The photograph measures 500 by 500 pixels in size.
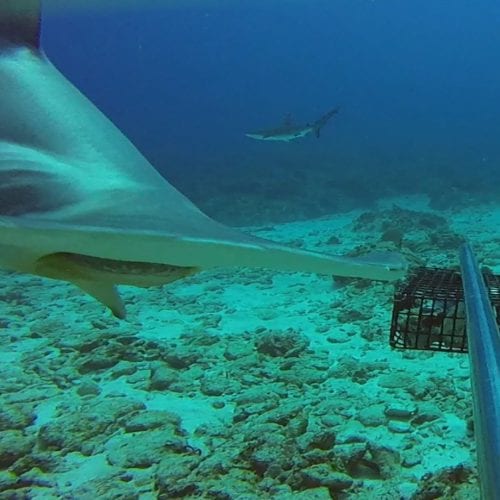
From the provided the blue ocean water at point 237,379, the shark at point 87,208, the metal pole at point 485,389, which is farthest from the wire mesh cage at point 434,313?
the shark at point 87,208

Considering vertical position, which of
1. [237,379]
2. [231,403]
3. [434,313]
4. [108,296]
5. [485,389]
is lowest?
[231,403]

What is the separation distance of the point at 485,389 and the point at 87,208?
114 cm

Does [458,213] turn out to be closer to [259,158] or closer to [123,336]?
[123,336]

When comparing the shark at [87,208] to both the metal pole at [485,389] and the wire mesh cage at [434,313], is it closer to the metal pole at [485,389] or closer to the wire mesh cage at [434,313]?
the metal pole at [485,389]

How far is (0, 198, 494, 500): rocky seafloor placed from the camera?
287 centimetres

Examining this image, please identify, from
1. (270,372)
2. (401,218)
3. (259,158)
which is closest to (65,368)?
(270,372)

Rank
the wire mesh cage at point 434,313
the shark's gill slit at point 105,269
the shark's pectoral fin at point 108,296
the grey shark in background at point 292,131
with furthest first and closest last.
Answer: the grey shark in background at point 292,131 < the wire mesh cage at point 434,313 < the shark's pectoral fin at point 108,296 < the shark's gill slit at point 105,269

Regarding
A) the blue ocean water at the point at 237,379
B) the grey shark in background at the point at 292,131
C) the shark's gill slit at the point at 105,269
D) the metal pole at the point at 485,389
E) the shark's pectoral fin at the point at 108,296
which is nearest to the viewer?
the metal pole at the point at 485,389

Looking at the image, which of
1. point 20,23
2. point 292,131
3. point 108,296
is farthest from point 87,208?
point 292,131

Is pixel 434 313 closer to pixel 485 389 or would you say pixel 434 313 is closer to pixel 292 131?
pixel 485 389

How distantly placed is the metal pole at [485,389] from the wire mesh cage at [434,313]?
1506 millimetres

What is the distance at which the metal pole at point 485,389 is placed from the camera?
100cm

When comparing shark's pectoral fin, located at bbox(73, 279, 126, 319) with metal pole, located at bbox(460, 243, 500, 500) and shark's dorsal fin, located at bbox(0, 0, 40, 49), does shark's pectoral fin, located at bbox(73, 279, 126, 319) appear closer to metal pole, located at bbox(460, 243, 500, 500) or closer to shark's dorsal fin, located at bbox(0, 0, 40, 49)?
shark's dorsal fin, located at bbox(0, 0, 40, 49)

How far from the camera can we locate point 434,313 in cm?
400
